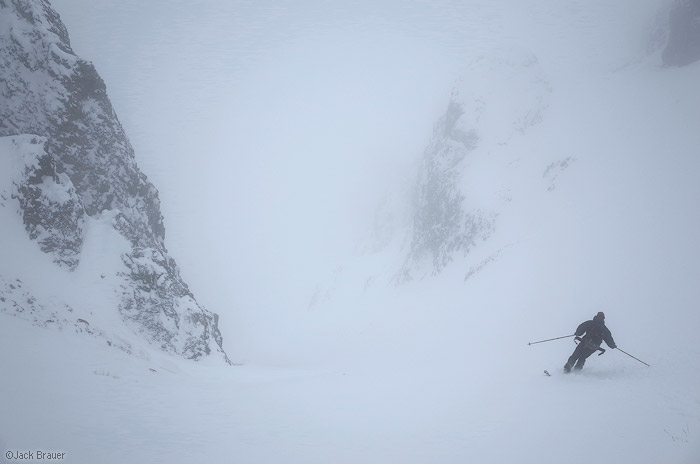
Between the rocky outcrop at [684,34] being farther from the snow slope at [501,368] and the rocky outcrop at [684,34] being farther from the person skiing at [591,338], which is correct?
the person skiing at [591,338]

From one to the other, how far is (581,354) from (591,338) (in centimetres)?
80

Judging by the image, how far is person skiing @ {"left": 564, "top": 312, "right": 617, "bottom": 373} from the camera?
459 inches

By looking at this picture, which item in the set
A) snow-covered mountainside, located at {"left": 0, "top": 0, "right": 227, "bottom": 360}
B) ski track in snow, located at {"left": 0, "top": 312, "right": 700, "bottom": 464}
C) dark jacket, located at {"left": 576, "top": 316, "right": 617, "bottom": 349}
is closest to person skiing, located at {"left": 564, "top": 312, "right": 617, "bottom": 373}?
dark jacket, located at {"left": 576, "top": 316, "right": 617, "bottom": 349}

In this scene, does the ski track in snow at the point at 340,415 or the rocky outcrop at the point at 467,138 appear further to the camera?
the rocky outcrop at the point at 467,138

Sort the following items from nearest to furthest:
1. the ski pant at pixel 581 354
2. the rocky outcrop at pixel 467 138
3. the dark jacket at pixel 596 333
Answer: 1. the dark jacket at pixel 596 333
2. the ski pant at pixel 581 354
3. the rocky outcrop at pixel 467 138

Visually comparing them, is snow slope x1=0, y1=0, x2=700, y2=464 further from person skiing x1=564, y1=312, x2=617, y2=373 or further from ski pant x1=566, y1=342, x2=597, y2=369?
person skiing x1=564, y1=312, x2=617, y2=373

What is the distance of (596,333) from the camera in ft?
38.5

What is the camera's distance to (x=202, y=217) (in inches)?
7077

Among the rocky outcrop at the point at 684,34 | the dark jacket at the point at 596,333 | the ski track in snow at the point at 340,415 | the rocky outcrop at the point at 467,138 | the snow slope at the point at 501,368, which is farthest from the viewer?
the rocky outcrop at the point at 467,138

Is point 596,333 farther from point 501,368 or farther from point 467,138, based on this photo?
point 467,138

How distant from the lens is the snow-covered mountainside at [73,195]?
20.4 metres

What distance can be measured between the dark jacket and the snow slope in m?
1.12

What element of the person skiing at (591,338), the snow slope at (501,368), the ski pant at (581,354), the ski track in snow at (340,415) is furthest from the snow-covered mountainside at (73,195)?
the person skiing at (591,338)

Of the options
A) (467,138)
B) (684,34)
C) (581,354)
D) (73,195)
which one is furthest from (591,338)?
(684,34)
